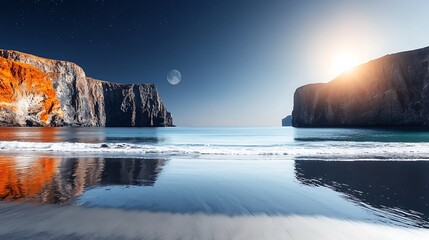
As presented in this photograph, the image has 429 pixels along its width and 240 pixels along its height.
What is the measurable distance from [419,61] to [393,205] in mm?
104370

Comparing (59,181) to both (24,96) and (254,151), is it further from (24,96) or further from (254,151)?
(24,96)

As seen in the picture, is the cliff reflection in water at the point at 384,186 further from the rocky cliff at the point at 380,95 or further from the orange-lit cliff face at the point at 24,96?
the orange-lit cliff face at the point at 24,96

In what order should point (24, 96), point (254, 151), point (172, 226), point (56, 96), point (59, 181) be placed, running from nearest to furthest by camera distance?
point (172, 226), point (59, 181), point (254, 151), point (24, 96), point (56, 96)

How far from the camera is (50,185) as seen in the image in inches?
288

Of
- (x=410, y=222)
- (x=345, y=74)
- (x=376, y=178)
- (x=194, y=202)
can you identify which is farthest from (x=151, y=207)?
(x=345, y=74)

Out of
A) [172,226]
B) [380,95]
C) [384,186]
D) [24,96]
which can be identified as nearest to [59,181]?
[172,226]

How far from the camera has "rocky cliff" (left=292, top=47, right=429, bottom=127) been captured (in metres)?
80.5

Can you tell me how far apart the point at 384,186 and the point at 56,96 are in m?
151

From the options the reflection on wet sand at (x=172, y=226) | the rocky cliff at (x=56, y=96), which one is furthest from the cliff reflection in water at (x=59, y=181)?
the rocky cliff at (x=56, y=96)

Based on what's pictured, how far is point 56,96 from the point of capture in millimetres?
124375

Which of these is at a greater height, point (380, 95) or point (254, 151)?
point (380, 95)

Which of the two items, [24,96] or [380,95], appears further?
[24,96]

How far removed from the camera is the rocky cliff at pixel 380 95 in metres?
80.5

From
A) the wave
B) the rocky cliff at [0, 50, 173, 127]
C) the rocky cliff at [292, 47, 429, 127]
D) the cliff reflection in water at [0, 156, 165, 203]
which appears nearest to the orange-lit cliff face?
the rocky cliff at [0, 50, 173, 127]
